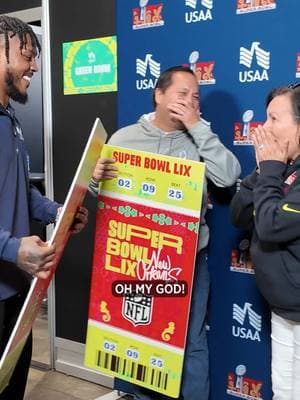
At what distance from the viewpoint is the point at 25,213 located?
1.83 metres

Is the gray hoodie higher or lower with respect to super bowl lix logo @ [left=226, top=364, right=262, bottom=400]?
higher

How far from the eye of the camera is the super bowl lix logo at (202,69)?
2158mm

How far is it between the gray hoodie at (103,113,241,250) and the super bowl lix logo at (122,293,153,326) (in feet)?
0.99

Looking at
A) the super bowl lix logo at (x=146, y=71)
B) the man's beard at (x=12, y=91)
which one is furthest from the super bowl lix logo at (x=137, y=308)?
the super bowl lix logo at (x=146, y=71)

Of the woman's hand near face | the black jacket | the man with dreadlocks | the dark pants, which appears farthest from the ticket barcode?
the woman's hand near face

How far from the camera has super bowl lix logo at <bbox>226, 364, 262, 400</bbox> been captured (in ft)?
7.09

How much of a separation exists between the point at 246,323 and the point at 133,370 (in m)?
0.50

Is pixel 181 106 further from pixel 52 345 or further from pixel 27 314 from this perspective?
pixel 52 345

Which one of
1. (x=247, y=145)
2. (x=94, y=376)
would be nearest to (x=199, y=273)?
(x=247, y=145)

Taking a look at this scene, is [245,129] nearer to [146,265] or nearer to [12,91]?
[146,265]

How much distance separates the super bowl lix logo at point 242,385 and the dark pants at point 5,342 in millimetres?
862

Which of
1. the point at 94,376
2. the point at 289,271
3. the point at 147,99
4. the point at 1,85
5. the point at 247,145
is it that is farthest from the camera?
the point at 94,376

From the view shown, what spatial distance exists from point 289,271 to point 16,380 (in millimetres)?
1109

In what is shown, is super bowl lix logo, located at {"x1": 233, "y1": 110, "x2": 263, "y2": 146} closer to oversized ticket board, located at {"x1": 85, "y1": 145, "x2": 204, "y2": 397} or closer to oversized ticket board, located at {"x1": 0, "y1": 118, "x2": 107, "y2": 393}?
oversized ticket board, located at {"x1": 85, "y1": 145, "x2": 204, "y2": 397}
